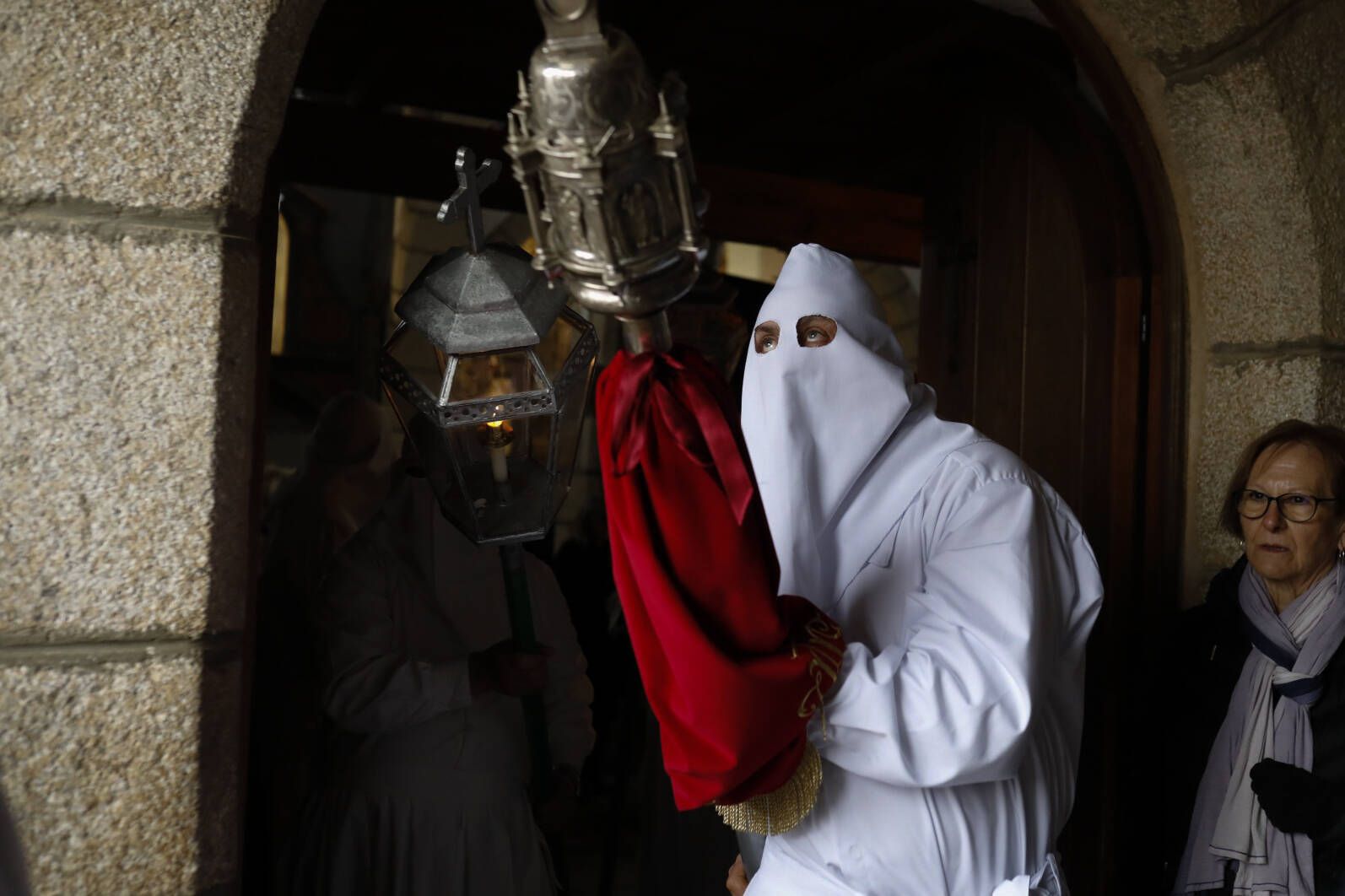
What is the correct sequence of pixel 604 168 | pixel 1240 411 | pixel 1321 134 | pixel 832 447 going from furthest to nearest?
pixel 1240 411, pixel 1321 134, pixel 832 447, pixel 604 168

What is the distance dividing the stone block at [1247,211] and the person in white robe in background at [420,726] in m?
1.97

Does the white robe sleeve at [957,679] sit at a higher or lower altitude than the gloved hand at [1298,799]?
higher

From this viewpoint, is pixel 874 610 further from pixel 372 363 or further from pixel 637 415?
pixel 372 363

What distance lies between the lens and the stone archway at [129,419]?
76.0 inches

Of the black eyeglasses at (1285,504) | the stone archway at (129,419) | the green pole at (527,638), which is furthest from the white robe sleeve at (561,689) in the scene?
the black eyeglasses at (1285,504)

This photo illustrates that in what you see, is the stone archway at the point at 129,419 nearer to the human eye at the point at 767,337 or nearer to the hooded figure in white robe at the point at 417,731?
the human eye at the point at 767,337

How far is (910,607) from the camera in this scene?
200cm

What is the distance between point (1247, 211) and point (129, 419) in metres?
2.60

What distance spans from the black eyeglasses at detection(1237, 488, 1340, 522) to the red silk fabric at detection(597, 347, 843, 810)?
163 centimetres

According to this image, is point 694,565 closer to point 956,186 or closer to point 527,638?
point 527,638

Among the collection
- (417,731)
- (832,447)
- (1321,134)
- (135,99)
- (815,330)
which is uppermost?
(1321,134)

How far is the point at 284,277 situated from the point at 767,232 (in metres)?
7.46

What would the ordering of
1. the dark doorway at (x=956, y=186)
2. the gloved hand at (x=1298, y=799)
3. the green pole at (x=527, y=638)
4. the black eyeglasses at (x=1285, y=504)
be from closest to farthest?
the gloved hand at (x=1298, y=799)
the black eyeglasses at (x=1285, y=504)
the green pole at (x=527, y=638)
the dark doorway at (x=956, y=186)

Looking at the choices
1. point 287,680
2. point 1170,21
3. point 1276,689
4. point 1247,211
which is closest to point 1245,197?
point 1247,211
